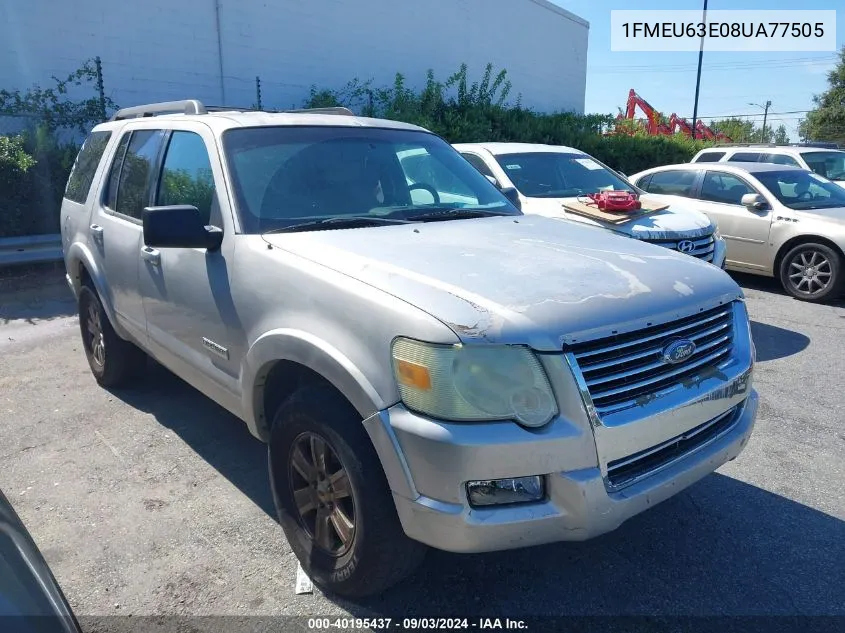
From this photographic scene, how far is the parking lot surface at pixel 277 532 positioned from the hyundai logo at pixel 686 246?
168cm

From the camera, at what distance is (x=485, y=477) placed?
7.00ft

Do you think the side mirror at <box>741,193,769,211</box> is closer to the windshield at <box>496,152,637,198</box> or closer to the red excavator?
the windshield at <box>496,152,637,198</box>

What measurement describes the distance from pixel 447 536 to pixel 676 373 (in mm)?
1064

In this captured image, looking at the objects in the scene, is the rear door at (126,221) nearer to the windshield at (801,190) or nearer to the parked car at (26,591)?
the parked car at (26,591)

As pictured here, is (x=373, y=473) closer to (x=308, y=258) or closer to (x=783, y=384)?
(x=308, y=258)

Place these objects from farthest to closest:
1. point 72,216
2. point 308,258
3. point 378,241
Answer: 1. point 72,216
2. point 378,241
3. point 308,258

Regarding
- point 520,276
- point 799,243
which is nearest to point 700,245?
point 799,243

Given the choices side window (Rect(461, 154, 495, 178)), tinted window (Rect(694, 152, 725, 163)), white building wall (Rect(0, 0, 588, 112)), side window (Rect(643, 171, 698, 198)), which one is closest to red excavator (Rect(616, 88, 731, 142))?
white building wall (Rect(0, 0, 588, 112))

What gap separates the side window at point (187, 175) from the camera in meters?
3.38

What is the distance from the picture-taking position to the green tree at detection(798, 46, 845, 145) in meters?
36.7

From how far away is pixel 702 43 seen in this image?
Answer: 22.9 meters

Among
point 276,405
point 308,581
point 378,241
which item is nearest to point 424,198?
point 378,241

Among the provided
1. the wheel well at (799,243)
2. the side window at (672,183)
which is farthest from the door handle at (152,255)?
the side window at (672,183)

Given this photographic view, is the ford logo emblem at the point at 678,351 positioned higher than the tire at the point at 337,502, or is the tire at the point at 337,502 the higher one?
the ford logo emblem at the point at 678,351
